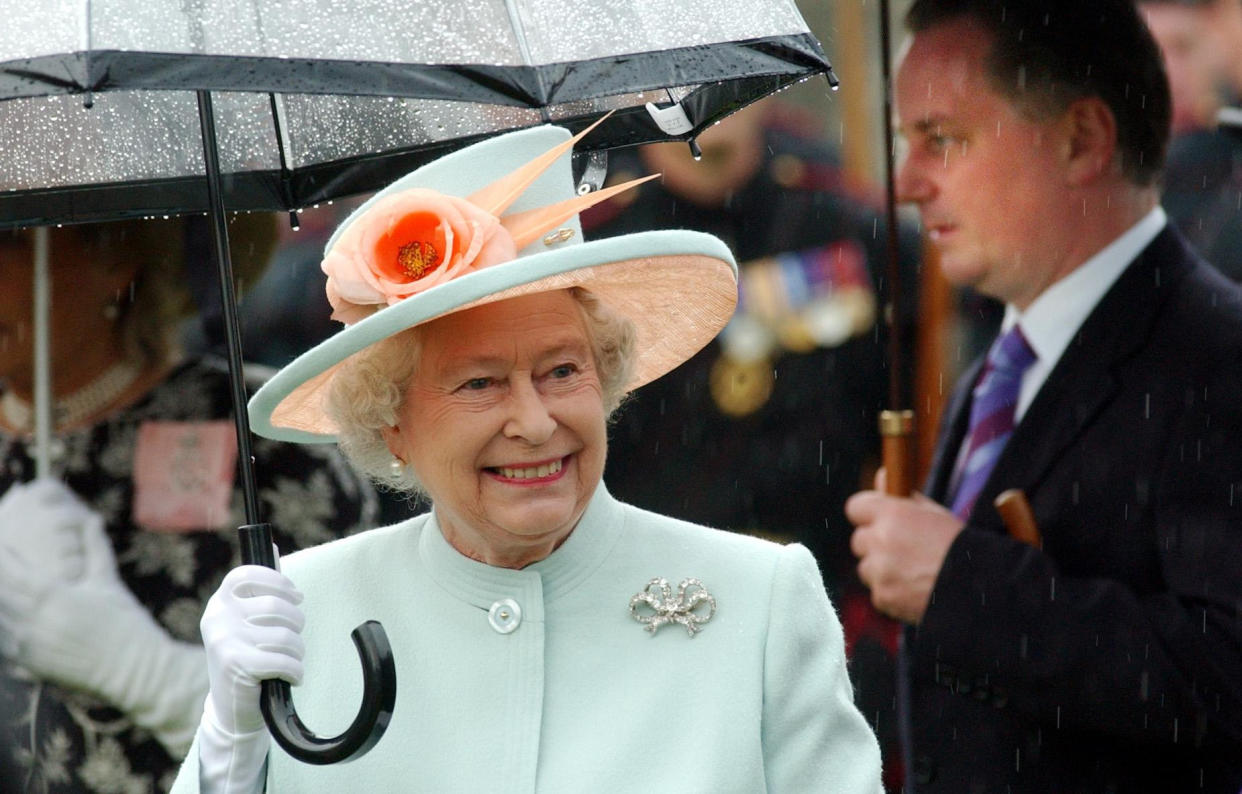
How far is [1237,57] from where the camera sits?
16.5ft

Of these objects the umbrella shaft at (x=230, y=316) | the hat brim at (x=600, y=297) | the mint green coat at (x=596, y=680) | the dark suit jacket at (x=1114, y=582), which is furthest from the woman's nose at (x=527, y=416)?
the dark suit jacket at (x=1114, y=582)

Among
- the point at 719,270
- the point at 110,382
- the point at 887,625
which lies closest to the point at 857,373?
the point at 887,625

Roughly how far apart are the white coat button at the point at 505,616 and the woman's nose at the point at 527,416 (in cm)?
29

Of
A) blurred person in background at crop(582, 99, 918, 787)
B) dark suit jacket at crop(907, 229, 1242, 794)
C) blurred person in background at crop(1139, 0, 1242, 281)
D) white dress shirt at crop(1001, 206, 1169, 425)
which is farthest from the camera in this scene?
blurred person in background at crop(582, 99, 918, 787)

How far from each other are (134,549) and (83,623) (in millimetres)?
207

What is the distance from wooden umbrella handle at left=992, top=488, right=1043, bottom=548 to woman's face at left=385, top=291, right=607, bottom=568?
1139 millimetres

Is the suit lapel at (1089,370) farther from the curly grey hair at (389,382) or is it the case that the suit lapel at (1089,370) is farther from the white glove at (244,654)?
the white glove at (244,654)

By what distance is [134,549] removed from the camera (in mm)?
3984

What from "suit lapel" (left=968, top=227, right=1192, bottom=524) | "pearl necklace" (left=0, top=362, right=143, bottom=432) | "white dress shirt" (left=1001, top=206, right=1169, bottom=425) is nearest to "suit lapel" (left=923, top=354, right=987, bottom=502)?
"white dress shirt" (left=1001, top=206, right=1169, bottom=425)

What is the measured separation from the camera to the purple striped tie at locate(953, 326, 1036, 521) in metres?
3.80

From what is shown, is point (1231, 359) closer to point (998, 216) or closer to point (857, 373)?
point (998, 216)

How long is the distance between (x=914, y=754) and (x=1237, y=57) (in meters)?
2.45

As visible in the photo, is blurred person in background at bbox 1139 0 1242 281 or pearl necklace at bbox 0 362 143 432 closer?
pearl necklace at bbox 0 362 143 432

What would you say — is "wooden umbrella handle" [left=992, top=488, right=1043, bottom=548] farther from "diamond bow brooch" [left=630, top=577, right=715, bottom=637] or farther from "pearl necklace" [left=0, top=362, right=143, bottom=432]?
"pearl necklace" [left=0, top=362, right=143, bottom=432]
